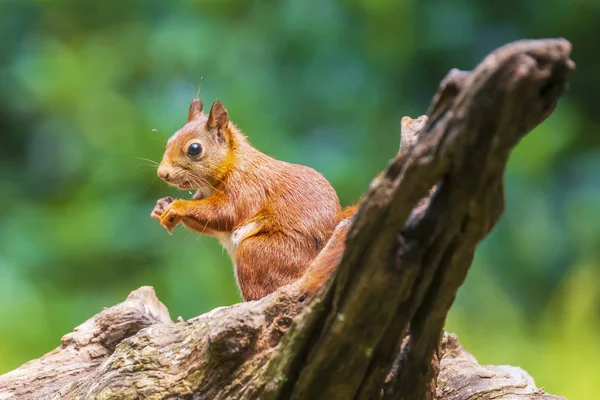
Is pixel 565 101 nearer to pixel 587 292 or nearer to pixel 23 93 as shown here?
pixel 587 292

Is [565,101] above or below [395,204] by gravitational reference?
above

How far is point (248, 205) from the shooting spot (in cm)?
216

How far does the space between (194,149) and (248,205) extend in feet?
0.95

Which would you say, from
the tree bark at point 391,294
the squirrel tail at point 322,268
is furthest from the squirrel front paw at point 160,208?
the squirrel tail at point 322,268

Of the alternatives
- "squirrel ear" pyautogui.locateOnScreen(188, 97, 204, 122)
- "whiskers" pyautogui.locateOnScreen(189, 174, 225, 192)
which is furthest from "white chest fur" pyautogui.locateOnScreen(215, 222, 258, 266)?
"squirrel ear" pyautogui.locateOnScreen(188, 97, 204, 122)

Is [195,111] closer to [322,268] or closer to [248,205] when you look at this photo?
[248,205]

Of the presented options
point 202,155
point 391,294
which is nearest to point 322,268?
point 391,294

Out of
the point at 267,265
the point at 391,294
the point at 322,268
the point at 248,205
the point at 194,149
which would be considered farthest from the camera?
the point at 194,149

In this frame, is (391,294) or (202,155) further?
(202,155)

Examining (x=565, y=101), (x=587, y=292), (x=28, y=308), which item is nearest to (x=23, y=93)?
(x=28, y=308)

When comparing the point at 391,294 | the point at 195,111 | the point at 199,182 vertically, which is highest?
the point at 195,111

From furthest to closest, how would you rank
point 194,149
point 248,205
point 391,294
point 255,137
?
1. point 255,137
2. point 194,149
3. point 248,205
4. point 391,294

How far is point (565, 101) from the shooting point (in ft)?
11.8

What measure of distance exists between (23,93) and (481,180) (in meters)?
3.45
